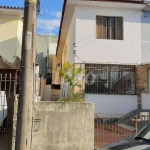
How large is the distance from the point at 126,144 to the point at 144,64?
9586 mm

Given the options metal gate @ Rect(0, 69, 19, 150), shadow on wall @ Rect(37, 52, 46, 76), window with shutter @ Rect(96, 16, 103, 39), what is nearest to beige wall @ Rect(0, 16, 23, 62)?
window with shutter @ Rect(96, 16, 103, 39)

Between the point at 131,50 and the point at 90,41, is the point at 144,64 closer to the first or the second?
the point at 131,50

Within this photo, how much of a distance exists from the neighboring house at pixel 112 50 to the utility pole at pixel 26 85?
8231 millimetres

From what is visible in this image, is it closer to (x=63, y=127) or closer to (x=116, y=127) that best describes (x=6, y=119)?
(x=63, y=127)

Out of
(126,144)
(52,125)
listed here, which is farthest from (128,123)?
(126,144)

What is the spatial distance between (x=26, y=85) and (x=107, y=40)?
952 centimetres

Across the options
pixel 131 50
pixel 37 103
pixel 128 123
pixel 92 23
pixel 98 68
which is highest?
pixel 92 23

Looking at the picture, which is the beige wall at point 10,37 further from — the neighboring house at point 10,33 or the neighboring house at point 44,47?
the neighboring house at point 44,47

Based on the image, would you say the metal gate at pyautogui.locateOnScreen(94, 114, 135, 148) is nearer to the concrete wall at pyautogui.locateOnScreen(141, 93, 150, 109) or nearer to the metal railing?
the metal railing

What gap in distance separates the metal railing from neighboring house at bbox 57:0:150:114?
1114mm

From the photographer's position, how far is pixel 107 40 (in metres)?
13.7

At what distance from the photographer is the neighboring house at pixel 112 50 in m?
13.4

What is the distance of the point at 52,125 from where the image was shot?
6.45 m

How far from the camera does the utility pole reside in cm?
477
